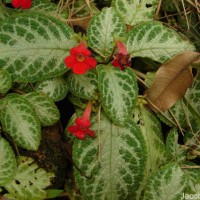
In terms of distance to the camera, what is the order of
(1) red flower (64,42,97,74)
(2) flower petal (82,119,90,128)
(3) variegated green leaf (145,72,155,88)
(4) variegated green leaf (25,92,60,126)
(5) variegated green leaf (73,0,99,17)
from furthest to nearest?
1. (5) variegated green leaf (73,0,99,17)
2. (3) variegated green leaf (145,72,155,88)
3. (4) variegated green leaf (25,92,60,126)
4. (2) flower petal (82,119,90,128)
5. (1) red flower (64,42,97,74)

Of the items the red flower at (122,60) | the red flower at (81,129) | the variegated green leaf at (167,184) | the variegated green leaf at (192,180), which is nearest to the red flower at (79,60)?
the red flower at (122,60)

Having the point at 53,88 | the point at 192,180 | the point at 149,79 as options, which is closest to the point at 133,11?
the point at 149,79

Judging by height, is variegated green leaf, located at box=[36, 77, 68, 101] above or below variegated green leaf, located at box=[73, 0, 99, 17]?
below

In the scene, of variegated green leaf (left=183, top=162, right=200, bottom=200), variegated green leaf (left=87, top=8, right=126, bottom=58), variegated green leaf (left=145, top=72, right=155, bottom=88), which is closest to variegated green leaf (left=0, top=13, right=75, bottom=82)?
variegated green leaf (left=87, top=8, right=126, bottom=58)

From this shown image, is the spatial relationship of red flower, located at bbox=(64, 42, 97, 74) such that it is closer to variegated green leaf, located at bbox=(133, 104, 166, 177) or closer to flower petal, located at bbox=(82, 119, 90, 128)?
flower petal, located at bbox=(82, 119, 90, 128)

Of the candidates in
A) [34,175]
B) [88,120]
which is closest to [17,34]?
[88,120]

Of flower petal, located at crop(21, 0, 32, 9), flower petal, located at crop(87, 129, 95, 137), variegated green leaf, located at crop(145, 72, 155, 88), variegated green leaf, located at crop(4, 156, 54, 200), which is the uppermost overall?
flower petal, located at crop(21, 0, 32, 9)

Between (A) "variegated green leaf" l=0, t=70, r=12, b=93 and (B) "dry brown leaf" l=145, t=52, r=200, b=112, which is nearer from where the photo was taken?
(A) "variegated green leaf" l=0, t=70, r=12, b=93

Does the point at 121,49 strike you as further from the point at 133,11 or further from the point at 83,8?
the point at 83,8
